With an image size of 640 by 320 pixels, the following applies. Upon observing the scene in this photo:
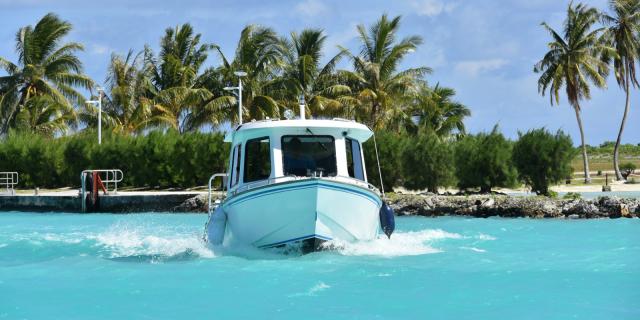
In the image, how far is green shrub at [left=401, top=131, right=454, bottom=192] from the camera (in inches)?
1428

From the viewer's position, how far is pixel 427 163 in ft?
120

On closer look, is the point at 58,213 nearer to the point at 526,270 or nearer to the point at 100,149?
the point at 100,149

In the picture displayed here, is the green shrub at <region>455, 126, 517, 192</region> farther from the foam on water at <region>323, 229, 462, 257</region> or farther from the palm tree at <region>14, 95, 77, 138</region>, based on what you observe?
the palm tree at <region>14, 95, 77, 138</region>

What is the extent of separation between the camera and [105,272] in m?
16.7

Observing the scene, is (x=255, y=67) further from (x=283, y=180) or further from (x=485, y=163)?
(x=283, y=180)

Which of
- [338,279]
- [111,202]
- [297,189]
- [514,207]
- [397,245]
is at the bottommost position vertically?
[338,279]

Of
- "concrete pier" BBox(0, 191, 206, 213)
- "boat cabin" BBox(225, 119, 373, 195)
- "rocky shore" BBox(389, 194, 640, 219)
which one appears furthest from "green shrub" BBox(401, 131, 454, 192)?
"boat cabin" BBox(225, 119, 373, 195)

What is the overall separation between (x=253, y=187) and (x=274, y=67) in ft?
108

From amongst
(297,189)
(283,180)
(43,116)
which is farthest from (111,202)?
(297,189)

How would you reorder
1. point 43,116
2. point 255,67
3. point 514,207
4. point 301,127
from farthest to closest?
point 43,116 < point 255,67 < point 514,207 < point 301,127

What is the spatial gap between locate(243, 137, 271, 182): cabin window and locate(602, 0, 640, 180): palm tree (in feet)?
145

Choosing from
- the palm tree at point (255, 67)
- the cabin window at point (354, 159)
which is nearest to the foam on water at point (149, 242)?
the cabin window at point (354, 159)

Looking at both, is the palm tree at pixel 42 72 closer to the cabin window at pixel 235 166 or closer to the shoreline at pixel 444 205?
the shoreline at pixel 444 205

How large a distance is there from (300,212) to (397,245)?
432cm
